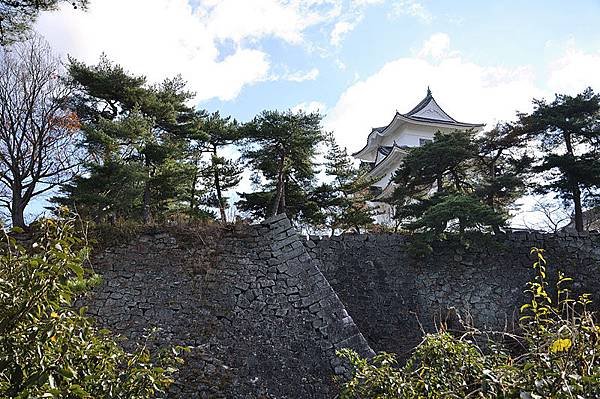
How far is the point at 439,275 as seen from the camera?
782cm

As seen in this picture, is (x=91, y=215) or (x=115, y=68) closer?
(x=91, y=215)

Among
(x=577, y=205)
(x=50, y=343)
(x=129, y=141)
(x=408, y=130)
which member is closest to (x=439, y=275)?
(x=577, y=205)

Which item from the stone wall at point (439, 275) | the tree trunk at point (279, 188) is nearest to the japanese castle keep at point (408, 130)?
the stone wall at point (439, 275)

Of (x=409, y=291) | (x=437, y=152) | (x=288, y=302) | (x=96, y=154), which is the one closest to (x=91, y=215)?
(x=96, y=154)

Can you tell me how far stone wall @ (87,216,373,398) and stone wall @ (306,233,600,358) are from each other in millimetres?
1809

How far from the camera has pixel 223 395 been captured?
4465 mm

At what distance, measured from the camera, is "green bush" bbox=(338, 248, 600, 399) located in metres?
1.15

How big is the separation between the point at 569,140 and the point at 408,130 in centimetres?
796

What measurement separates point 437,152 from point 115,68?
678 cm

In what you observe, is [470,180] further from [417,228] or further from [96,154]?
[96,154]

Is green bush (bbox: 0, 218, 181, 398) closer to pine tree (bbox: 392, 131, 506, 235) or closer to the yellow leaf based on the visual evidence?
the yellow leaf

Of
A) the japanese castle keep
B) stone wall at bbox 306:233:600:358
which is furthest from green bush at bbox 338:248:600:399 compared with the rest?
the japanese castle keep

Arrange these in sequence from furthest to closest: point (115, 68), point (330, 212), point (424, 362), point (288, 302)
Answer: point (330, 212) → point (115, 68) → point (288, 302) → point (424, 362)

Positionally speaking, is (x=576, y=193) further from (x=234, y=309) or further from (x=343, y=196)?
(x=234, y=309)
